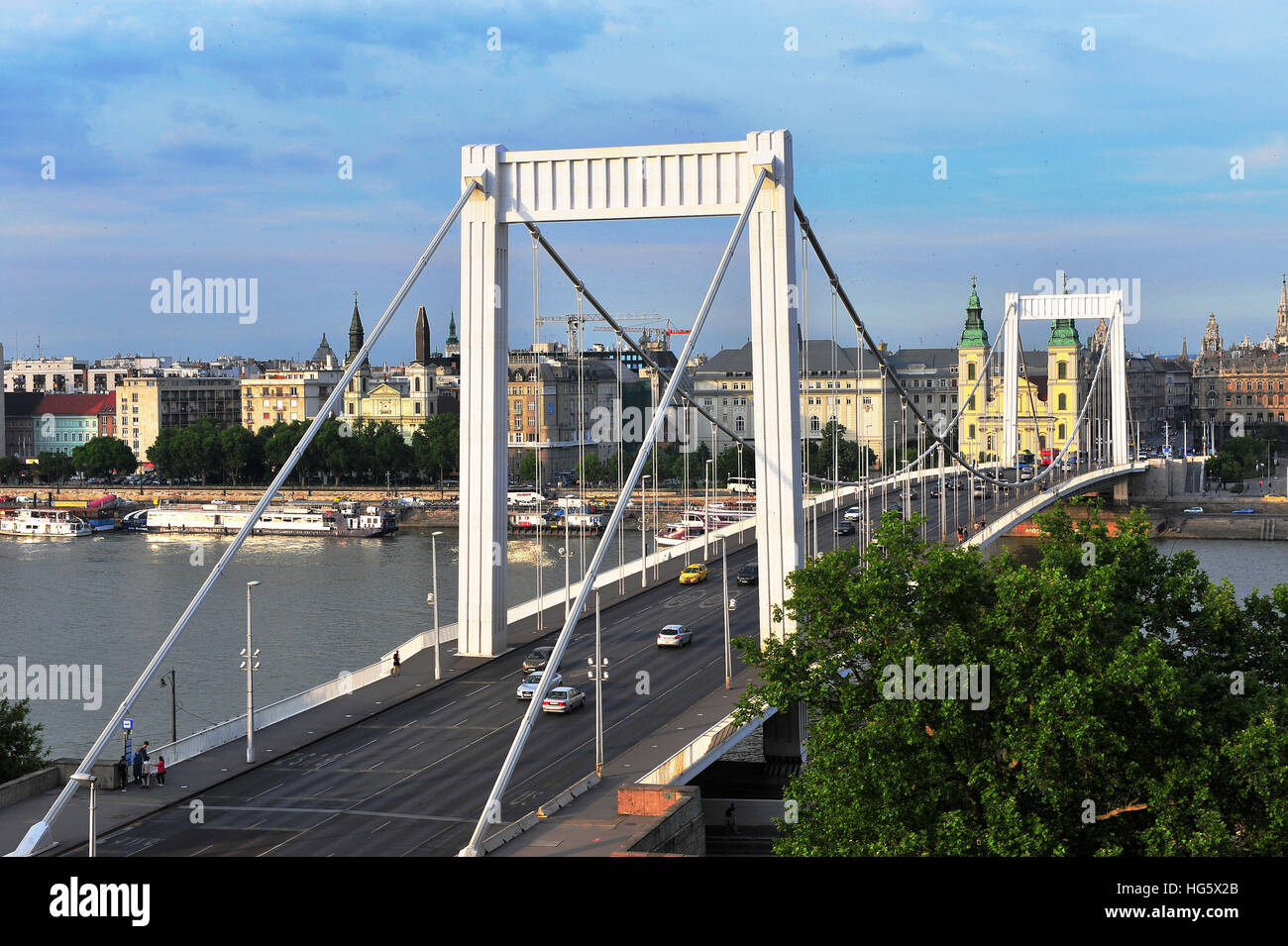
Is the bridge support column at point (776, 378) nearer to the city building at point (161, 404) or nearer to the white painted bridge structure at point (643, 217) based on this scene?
the white painted bridge structure at point (643, 217)

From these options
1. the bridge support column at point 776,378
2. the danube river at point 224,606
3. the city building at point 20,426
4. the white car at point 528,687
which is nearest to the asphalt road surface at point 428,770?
the white car at point 528,687

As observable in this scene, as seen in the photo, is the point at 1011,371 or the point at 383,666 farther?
the point at 1011,371

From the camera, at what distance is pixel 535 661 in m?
22.9

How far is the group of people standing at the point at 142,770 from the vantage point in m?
17.3

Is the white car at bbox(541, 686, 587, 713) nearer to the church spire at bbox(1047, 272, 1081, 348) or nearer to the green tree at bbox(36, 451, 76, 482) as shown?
the church spire at bbox(1047, 272, 1081, 348)

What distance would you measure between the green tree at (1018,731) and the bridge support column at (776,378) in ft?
16.0

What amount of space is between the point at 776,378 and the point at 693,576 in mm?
14409

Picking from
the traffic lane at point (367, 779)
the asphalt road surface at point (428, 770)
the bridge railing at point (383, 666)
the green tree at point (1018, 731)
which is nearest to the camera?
the green tree at point (1018, 731)

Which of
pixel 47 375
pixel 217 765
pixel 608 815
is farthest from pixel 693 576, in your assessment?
pixel 47 375

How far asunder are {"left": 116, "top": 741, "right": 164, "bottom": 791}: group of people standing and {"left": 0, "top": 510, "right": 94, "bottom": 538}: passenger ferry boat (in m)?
64.9

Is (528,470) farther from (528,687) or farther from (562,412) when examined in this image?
(528,687)
